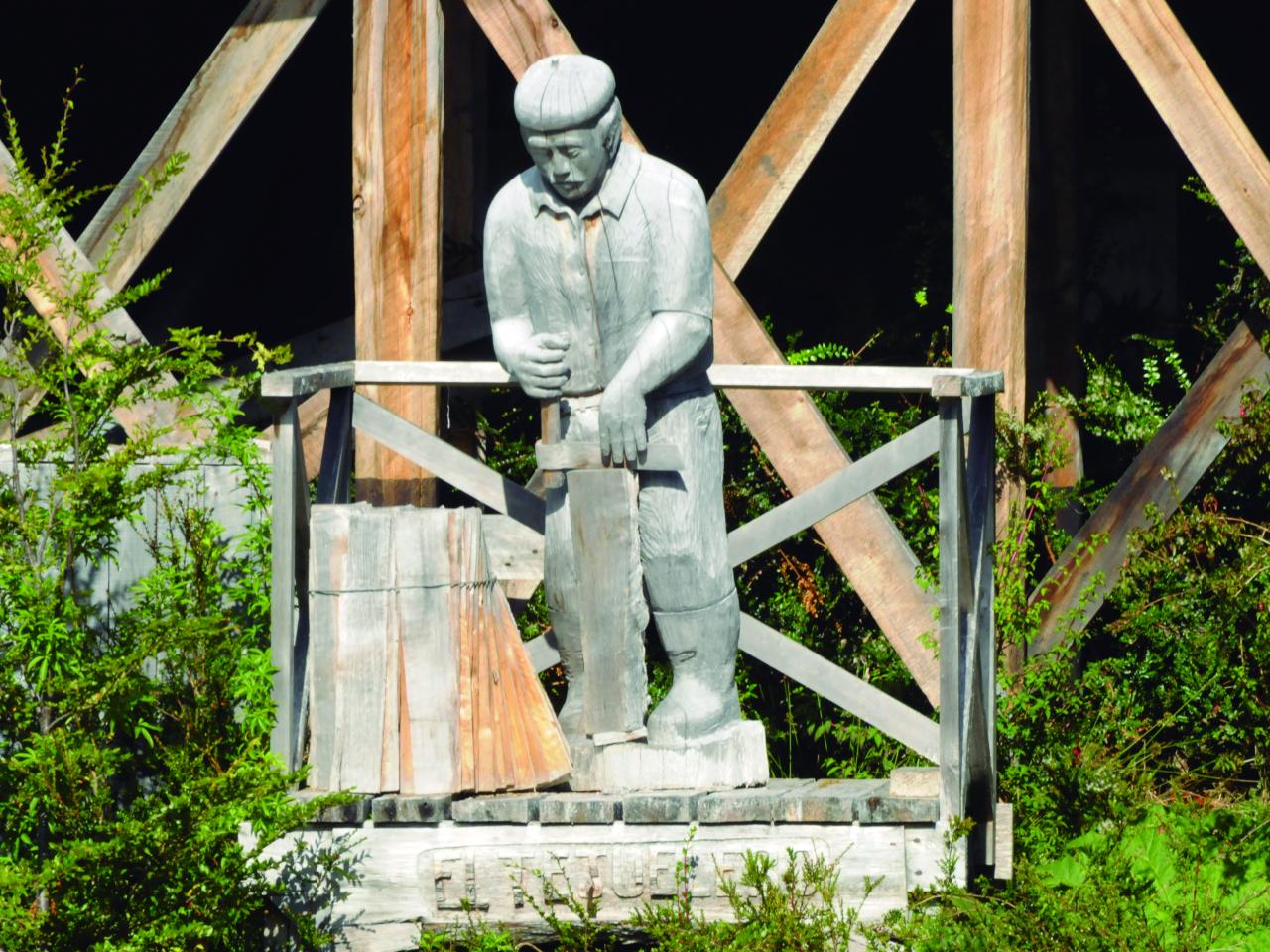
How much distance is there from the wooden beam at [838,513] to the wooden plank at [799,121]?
21 cm

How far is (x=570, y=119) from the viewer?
5.07 metres

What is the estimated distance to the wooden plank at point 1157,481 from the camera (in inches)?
254

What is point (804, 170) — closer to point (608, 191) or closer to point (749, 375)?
point (749, 375)

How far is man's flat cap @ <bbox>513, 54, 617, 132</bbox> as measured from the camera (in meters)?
5.07

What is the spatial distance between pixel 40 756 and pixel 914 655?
104 inches

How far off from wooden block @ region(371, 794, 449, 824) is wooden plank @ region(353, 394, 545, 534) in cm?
110

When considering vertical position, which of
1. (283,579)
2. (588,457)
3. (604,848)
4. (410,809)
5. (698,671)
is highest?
(588,457)

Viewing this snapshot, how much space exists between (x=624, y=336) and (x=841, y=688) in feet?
4.32

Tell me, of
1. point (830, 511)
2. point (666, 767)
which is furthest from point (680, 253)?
point (666, 767)

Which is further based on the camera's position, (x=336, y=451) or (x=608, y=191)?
(x=336, y=451)

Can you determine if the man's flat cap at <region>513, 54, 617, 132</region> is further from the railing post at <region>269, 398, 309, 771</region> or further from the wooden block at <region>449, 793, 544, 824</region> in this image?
the wooden block at <region>449, 793, 544, 824</region>

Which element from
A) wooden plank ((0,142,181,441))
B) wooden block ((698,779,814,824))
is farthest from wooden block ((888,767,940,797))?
wooden plank ((0,142,181,441))

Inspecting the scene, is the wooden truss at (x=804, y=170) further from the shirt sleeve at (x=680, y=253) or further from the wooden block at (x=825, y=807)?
the wooden block at (x=825, y=807)

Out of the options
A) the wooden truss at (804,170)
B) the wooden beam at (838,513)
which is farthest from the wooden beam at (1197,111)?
the wooden beam at (838,513)
